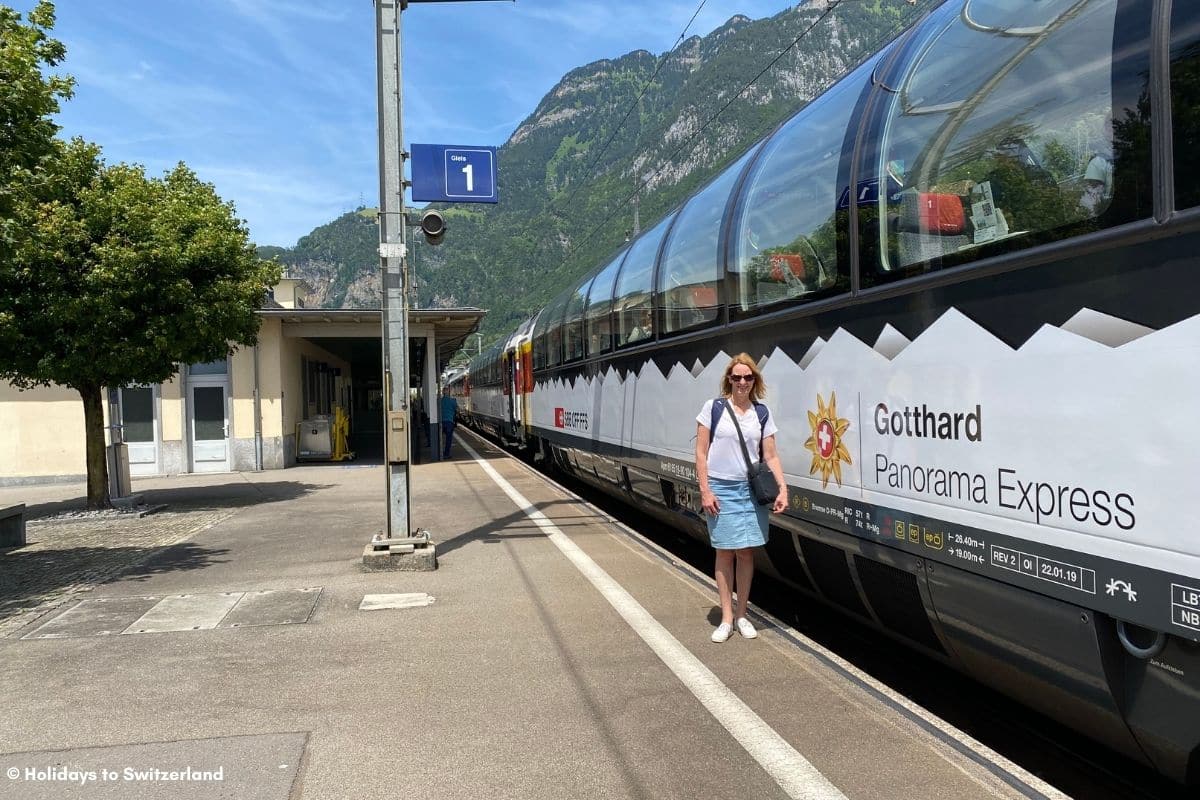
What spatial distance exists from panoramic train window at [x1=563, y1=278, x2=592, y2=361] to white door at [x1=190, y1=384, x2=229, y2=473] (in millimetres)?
9606

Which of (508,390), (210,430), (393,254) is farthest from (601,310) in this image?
(210,430)

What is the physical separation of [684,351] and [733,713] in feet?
10.8

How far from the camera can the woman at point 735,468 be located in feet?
15.8

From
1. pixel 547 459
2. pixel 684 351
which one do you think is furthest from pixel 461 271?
pixel 684 351

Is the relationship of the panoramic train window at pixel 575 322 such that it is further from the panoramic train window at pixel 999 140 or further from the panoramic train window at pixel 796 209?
the panoramic train window at pixel 999 140

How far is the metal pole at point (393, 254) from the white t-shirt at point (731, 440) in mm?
3629

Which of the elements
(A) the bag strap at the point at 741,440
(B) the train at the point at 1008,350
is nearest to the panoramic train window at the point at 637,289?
(B) the train at the point at 1008,350

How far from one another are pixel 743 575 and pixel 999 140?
291cm

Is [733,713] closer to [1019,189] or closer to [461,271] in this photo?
[1019,189]

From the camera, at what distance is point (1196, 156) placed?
238cm

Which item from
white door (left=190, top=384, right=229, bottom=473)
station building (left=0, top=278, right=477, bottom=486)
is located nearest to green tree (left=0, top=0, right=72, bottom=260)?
station building (left=0, top=278, right=477, bottom=486)

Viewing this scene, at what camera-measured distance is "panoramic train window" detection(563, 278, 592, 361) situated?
37.5 feet

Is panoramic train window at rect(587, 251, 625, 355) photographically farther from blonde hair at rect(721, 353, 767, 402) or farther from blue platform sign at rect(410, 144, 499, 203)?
blonde hair at rect(721, 353, 767, 402)

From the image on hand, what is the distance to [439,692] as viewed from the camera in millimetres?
4441
